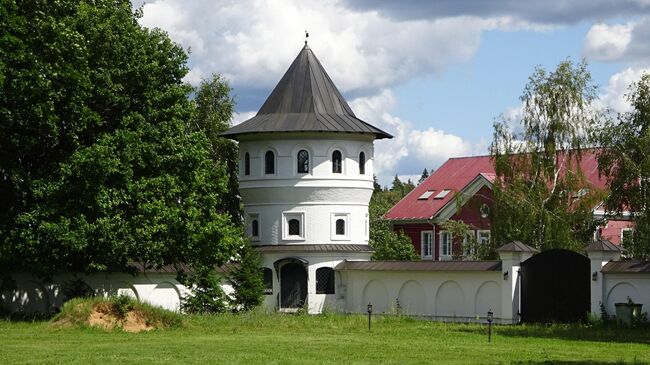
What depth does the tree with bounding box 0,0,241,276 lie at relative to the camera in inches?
1561

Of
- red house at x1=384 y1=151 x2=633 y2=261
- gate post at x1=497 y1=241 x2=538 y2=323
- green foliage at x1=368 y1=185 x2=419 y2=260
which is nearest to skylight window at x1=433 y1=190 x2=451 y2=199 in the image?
red house at x1=384 y1=151 x2=633 y2=261

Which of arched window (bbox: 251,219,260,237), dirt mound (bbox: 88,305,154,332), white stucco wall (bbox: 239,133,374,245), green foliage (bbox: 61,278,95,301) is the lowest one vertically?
dirt mound (bbox: 88,305,154,332)

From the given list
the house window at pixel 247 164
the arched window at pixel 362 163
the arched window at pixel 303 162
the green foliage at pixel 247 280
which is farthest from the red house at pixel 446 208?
the green foliage at pixel 247 280

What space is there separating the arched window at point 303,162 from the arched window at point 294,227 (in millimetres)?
2101

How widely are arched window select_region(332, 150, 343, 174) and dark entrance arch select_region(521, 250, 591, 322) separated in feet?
40.1

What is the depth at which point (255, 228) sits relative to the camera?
5509 cm

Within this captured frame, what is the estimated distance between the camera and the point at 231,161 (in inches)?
2576

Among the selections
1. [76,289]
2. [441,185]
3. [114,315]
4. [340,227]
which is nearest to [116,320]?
[114,315]

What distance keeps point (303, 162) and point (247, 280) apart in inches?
242

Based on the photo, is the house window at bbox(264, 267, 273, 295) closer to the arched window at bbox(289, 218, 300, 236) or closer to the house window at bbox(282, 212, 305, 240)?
the house window at bbox(282, 212, 305, 240)

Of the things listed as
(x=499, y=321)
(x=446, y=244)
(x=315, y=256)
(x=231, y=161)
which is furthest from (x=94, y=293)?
(x=446, y=244)

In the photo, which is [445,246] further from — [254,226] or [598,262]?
[598,262]

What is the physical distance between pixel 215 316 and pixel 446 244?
2715 cm

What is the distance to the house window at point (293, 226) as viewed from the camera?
5403cm
